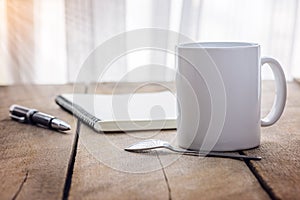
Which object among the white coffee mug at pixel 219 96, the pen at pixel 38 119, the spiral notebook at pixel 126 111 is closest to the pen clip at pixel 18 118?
the pen at pixel 38 119

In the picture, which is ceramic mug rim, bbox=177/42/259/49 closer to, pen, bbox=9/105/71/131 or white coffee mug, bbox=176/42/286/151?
white coffee mug, bbox=176/42/286/151

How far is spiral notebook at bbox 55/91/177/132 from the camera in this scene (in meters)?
0.86

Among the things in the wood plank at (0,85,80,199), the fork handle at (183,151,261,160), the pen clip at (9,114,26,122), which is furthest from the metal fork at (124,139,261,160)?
the pen clip at (9,114,26,122)

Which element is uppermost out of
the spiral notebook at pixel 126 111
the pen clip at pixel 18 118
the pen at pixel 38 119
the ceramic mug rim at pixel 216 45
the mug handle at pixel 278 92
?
the ceramic mug rim at pixel 216 45

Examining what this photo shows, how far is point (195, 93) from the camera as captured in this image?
71 cm

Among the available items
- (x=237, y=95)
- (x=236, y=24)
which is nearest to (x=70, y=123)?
(x=237, y=95)

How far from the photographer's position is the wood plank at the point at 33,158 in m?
0.56

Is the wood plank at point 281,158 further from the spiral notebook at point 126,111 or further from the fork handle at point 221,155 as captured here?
the spiral notebook at point 126,111

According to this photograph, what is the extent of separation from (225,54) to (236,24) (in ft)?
3.58

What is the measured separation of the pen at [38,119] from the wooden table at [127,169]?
0.02m

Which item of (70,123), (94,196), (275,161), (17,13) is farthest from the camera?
(17,13)

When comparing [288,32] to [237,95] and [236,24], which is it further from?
[237,95]

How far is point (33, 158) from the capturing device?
27.6 inches

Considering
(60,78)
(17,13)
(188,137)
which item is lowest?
(60,78)
